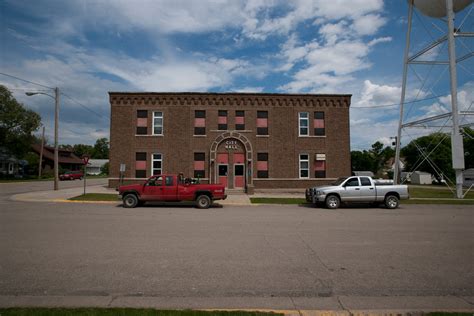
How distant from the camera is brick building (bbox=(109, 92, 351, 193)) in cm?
2428

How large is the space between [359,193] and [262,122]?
11573 millimetres

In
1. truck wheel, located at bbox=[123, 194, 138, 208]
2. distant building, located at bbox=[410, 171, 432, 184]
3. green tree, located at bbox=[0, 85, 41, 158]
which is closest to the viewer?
truck wheel, located at bbox=[123, 194, 138, 208]

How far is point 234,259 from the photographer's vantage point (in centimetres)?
598

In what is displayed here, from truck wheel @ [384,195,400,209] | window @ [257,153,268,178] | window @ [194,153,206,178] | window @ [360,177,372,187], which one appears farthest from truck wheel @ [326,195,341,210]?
window @ [194,153,206,178]

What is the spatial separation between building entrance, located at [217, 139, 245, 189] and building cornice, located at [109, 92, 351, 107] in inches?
146

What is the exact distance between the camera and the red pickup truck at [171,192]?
15.2m

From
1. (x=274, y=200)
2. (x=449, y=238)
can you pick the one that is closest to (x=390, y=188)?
(x=274, y=200)

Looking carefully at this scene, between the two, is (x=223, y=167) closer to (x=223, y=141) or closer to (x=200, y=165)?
(x=200, y=165)

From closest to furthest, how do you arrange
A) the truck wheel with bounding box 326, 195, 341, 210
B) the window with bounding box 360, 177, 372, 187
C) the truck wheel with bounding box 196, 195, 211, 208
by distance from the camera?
the truck wheel with bounding box 196, 195, 211, 208 < the truck wheel with bounding box 326, 195, 341, 210 < the window with bounding box 360, 177, 372, 187

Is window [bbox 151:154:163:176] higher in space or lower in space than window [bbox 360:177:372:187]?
higher

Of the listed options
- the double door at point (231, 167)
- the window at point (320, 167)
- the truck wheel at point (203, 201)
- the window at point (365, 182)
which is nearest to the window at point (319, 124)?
the window at point (320, 167)

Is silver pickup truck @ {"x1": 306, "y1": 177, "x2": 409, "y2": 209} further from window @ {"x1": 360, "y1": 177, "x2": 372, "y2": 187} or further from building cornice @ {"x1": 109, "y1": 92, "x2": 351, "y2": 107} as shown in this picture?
building cornice @ {"x1": 109, "y1": 92, "x2": 351, "y2": 107}

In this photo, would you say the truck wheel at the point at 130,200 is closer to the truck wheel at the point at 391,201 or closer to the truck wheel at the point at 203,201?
the truck wheel at the point at 203,201

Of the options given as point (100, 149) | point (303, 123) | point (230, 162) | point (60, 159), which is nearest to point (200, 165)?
point (230, 162)
